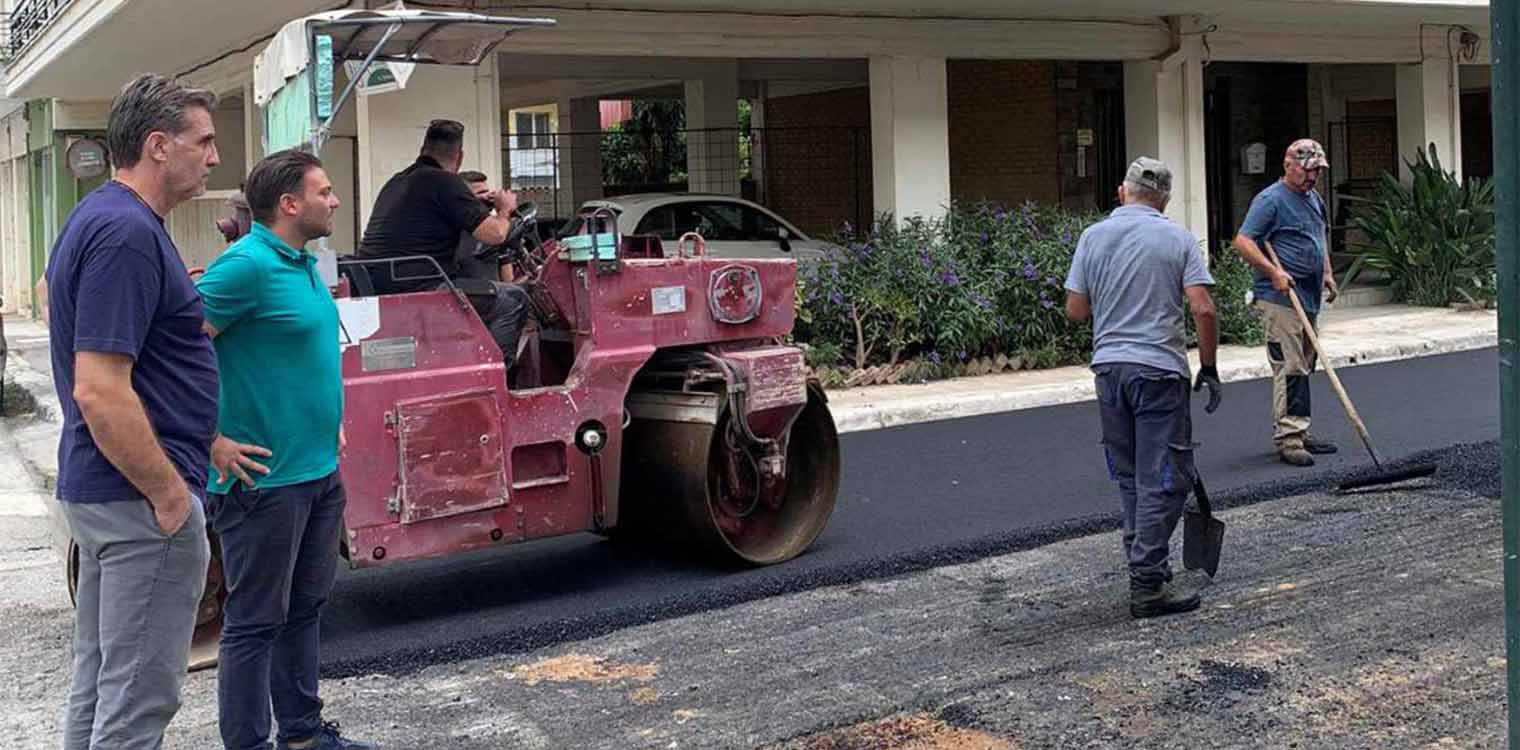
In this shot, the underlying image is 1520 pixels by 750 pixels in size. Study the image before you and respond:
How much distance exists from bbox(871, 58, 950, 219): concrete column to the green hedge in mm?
293

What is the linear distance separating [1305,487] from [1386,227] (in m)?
10.7

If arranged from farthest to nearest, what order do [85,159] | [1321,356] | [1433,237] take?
[85,159] < [1433,237] < [1321,356]

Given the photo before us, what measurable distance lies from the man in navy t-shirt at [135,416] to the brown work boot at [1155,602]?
3.66 metres

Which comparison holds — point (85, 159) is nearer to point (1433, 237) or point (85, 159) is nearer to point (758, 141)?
point (758, 141)

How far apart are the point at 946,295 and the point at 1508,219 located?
35.0 ft

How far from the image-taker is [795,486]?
301 inches

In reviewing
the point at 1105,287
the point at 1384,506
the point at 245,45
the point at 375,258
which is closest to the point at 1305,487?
the point at 1384,506

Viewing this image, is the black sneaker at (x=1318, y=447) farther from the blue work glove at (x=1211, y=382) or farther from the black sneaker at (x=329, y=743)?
the black sneaker at (x=329, y=743)

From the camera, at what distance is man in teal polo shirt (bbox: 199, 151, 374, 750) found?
450cm

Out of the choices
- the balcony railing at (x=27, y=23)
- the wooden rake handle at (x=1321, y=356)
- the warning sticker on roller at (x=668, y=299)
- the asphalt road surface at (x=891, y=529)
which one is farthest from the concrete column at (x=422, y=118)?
the balcony railing at (x=27, y=23)

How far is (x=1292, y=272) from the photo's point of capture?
9.55 metres

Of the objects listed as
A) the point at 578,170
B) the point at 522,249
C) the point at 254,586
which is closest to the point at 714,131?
the point at 578,170

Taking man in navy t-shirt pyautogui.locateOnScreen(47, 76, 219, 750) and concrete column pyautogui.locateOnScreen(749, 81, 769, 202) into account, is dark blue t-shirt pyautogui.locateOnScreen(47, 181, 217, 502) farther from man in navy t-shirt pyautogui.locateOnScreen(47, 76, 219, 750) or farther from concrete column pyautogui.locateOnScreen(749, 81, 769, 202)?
concrete column pyautogui.locateOnScreen(749, 81, 769, 202)

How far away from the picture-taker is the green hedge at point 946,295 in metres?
13.3
